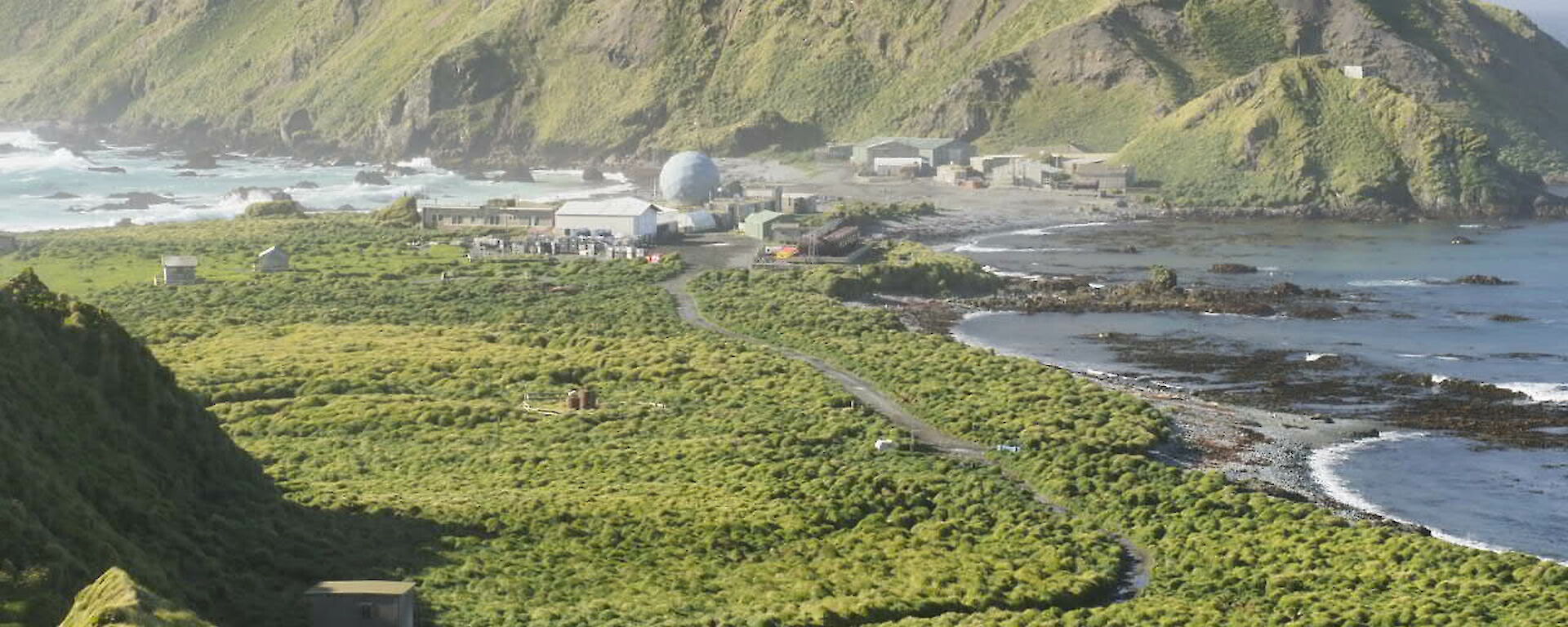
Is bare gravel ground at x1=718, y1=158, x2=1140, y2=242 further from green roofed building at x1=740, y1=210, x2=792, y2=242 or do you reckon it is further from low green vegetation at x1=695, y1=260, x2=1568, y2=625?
low green vegetation at x1=695, y1=260, x2=1568, y2=625

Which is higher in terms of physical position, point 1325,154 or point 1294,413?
point 1325,154

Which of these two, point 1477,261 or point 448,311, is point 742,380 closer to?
point 448,311

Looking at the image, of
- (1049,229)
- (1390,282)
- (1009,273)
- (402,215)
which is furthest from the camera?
(1049,229)

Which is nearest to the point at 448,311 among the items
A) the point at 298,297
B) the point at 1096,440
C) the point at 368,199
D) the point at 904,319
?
the point at 298,297

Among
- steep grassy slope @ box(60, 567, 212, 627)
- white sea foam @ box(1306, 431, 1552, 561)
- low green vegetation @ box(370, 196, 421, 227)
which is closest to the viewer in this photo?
steep grassy slope @ box(60, 567, 212, 627)

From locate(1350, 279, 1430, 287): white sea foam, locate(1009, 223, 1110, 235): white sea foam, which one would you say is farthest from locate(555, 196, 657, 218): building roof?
locate(1350, 279, 1430, 287): white sea foam

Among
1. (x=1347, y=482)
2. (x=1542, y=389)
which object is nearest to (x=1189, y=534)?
(x=1347, y=482)

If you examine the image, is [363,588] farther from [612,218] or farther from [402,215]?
[402,215]
